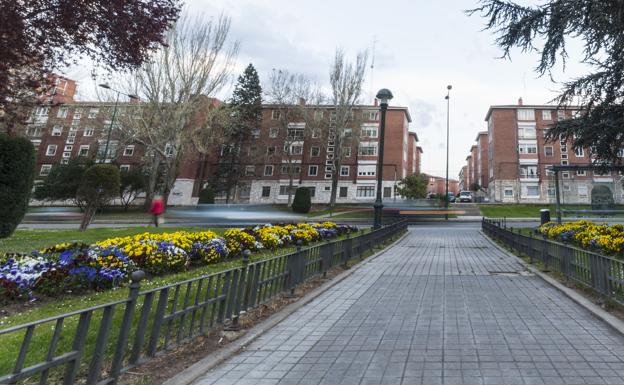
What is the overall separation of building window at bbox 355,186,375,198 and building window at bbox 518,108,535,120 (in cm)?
2570

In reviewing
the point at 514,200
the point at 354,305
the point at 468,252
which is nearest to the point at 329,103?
the point at 514,200

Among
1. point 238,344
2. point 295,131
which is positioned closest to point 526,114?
point 295,131

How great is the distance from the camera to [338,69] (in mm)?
42094

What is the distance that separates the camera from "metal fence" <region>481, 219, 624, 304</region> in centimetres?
518

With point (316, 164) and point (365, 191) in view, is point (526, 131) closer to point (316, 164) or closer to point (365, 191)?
point (365, 191)

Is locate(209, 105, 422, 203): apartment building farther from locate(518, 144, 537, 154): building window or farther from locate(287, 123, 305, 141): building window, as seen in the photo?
locate(518, 144, 537, 154): building window

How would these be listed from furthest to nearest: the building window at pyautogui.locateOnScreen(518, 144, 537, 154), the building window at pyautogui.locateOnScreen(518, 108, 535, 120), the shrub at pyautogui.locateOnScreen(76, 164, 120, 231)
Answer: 1. the building window at pyautogui.locateOnScreen(518, 108, 535, 120)
2. the building window at pyautogui.locateOnScreen(518, 144, 537, 154)
3. the shrub at pyautogui.locateOnScreen(76, 164, 120, 231)

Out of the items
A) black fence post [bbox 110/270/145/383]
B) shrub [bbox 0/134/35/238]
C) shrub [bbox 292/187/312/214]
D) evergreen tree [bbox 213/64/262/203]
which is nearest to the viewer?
black fence post [bbox 110/270/145/383]

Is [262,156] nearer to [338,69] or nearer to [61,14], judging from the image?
[338,69]

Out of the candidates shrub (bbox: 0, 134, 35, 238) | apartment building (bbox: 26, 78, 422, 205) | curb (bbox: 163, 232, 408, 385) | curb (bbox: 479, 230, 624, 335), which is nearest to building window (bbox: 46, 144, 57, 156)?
apartment building (bbox: 26, 78, 422, 205)

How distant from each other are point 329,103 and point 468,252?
34925 mm

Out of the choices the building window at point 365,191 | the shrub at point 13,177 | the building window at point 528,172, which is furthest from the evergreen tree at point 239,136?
the building window at point 528,172

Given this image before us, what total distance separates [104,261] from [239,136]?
148 feet

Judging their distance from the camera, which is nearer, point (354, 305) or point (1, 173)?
point (354, 305)
